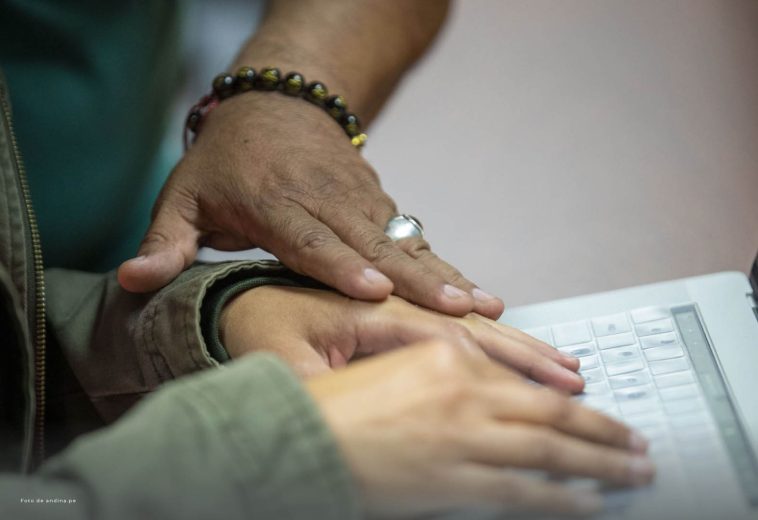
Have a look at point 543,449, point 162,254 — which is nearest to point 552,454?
point 543,449

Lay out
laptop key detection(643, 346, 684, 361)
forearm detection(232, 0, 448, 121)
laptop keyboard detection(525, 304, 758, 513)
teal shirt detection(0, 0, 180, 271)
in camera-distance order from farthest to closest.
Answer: forearm detection(232, 0, 448, 121)
teal shirt detection(0, 0, 180, 271)
laptop key detection(643, 346, 684, 361)
laptop keyboard detection(525, 304, 758, 513)

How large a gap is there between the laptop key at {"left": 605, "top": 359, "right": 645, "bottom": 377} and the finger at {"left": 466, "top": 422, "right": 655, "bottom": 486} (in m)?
0.12

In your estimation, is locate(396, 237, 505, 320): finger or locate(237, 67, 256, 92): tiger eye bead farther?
locate(237, 67, 256, 92): tiger eye bead

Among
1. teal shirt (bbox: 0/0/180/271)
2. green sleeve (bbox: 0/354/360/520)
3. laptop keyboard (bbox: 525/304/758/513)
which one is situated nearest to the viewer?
green sleeve (bbox: 0/354/360/520)

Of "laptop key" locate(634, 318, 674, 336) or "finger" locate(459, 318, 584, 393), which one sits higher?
"laptop key" locate(634, 318, 674, 336)

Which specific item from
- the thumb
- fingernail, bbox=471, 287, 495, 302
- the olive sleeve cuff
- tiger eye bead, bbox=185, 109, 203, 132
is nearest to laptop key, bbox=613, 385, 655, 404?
fingernail, bbox=471, 287, 495, 302

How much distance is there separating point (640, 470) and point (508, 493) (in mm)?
80

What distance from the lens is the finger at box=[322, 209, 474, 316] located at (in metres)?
0.55

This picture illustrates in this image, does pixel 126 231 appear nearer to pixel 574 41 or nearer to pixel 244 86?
pixel 244 86

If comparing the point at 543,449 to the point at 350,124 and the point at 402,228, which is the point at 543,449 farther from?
the point at 350,124

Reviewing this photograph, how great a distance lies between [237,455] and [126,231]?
450mm

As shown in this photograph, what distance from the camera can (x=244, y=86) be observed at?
717 mm

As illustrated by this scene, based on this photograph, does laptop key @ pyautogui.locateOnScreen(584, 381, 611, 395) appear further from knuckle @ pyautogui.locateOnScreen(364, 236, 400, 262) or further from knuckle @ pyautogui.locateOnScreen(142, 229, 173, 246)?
knuckle @ pyautogui.locateOnScreen(142, 229, 173, 246)

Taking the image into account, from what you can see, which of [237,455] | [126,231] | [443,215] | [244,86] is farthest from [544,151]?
[237,455]
